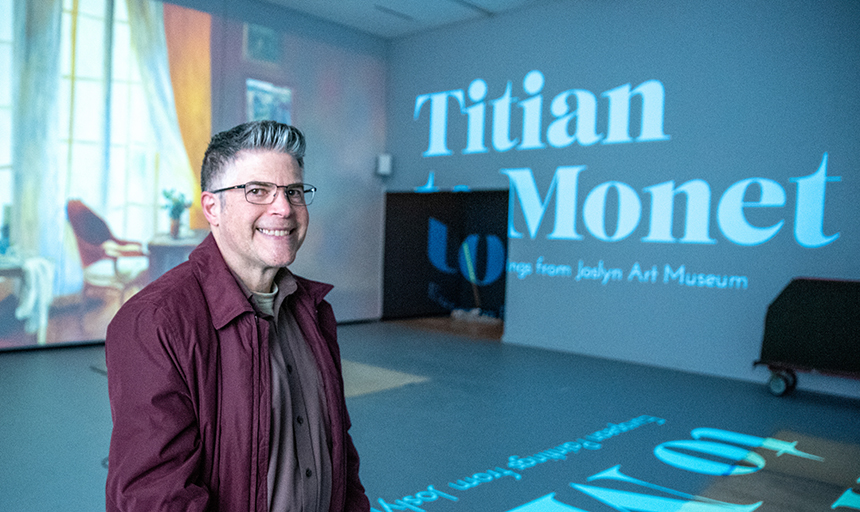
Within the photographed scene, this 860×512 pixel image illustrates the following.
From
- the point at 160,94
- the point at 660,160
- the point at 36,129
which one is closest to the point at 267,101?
the point at 160,94

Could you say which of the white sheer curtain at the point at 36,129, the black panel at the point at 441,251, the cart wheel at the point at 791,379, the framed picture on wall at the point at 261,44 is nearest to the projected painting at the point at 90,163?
the white sheer curtain at the point at 36,129

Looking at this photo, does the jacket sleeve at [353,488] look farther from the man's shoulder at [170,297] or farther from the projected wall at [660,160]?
the projected wall at [660,160]

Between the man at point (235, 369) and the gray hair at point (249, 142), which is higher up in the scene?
the gray hair at point (249, 142)

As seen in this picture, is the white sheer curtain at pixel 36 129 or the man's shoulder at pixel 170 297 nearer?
the man's shoulder at pixel 170 297

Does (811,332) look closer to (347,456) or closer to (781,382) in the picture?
(781,382)

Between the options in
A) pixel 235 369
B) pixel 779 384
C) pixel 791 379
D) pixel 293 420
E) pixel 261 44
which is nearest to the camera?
pixel 235 369

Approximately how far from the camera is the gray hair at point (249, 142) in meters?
1.18

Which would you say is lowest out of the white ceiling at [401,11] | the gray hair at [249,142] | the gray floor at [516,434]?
the gray floor at [516,434]

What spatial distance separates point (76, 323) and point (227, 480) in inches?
212

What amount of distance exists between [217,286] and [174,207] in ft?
17.8

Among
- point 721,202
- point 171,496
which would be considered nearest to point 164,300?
point 171,496

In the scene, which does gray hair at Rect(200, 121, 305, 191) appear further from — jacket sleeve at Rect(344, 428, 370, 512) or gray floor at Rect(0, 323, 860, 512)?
gray floor at Rect(0, 323, 860, 512)

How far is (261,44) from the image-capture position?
6.73 m

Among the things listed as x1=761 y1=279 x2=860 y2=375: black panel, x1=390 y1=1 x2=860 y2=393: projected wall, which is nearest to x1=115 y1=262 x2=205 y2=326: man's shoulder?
x1=761 y1=279 x2=860 y2=375: black panel
